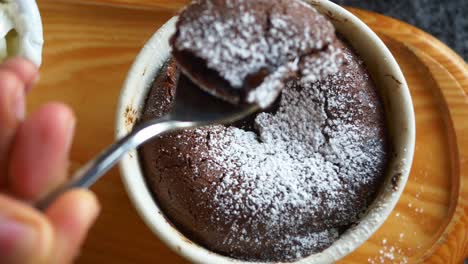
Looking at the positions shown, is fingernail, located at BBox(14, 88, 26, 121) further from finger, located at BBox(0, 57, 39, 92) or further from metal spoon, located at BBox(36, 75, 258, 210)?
metal spoon, located at BBox(36, 75, 258, 210)

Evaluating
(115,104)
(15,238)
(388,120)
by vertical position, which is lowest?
(115,104)

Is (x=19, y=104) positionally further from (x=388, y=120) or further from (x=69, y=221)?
(x=388, y=120)

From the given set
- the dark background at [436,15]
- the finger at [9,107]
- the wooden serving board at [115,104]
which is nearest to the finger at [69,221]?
the finger at [9,107]

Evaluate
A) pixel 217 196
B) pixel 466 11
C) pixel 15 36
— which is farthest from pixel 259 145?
pixel 466 11

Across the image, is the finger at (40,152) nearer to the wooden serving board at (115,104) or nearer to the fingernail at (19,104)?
Answer: the fingernail at (19,104)

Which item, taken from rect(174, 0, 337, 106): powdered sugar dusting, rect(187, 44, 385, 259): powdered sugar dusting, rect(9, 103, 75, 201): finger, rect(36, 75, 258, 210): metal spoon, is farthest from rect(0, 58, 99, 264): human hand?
rect(187, 44, 385, 259): powdered sugar dusting

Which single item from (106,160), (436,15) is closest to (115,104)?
(106,160)

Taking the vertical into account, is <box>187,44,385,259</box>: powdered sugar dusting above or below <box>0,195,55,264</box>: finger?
below
